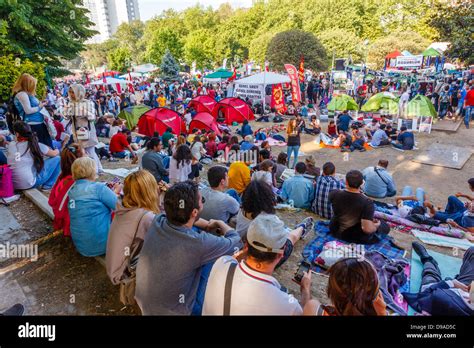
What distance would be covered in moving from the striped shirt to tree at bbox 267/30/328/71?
27443mm

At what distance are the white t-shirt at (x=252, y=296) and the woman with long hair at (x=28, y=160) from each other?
4503 millimetres

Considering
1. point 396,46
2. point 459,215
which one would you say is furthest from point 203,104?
point 396,46

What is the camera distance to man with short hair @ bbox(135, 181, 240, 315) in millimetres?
2133

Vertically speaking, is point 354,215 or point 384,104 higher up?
point 384,104

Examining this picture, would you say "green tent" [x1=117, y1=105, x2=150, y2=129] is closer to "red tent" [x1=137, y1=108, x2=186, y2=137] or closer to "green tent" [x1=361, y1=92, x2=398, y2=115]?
"red tent" [x1=137, y1=108, x2=186, y2=137]

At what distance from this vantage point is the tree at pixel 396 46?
30.8 meters

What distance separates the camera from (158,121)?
1264cm

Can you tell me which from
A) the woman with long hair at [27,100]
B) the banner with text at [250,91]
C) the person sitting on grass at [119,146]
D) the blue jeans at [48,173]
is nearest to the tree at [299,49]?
the banner with text at [250,91]

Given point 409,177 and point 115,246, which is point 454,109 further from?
point 115,246

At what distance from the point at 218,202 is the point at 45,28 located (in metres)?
15.4

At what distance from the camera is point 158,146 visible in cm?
641

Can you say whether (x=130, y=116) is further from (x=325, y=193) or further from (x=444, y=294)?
(x=444, y=294)
